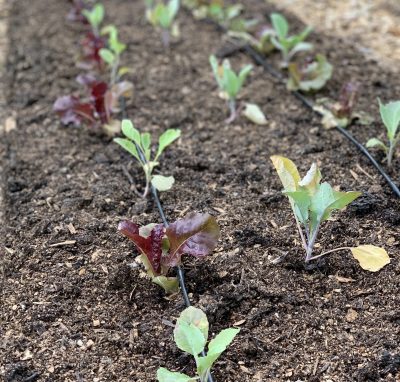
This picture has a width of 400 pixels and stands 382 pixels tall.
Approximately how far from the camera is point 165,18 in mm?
4105

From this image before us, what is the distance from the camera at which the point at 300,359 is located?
1968mm

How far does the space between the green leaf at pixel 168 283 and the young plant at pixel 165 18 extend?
2432 mm

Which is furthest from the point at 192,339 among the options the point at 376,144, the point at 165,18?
the point at 165,18

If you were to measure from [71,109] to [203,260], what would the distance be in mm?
1355

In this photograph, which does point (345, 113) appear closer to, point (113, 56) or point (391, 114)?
point (391, 114)

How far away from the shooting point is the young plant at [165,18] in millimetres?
4117

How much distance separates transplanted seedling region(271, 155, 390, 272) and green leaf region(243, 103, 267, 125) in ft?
3.37

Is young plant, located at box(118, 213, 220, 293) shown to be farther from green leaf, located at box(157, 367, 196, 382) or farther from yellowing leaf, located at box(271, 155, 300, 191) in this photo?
green leaf, located at box(157, 367, 196, 382)

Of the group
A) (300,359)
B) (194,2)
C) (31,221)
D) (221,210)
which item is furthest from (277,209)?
(194,2)

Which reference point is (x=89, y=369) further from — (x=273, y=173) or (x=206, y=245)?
(x=273, y=173)

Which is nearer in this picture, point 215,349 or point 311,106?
point 215,349

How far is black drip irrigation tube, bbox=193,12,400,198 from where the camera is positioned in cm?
271

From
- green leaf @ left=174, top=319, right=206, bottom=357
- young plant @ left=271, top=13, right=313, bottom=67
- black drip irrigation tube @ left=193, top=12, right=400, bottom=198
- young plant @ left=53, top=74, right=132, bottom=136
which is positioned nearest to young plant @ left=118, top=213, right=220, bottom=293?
green leaf @ left=174, top=319, right=206, bottom=357

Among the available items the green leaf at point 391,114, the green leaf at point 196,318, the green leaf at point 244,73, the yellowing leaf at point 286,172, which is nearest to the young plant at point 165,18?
the green leaf at point 244,73
